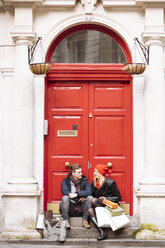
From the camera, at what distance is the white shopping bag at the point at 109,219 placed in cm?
762

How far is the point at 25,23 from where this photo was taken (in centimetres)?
822

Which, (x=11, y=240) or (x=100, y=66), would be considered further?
(x=100, y=66)

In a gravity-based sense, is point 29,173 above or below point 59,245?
above

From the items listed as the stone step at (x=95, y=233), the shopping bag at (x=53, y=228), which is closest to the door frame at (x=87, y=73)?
the shopping bag at (x=53, y=228)

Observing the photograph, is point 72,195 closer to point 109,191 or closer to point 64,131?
point 109,191

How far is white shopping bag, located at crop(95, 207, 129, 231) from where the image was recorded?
762 cm

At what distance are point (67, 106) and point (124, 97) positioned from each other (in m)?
1.19

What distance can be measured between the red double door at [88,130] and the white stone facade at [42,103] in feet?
0.95

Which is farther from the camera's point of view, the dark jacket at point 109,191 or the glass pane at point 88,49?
the glass pane at point 88,49

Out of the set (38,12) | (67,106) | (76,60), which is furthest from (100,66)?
(38,12)

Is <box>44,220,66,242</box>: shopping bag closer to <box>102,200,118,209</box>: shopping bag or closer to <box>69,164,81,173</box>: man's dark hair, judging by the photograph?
<box>102,200,118,209</box>: shopping bag

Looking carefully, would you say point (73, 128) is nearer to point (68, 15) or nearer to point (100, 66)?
point (100, 66)

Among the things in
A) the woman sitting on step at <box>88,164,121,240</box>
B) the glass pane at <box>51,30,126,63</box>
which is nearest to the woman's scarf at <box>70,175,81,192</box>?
the woman sitting on step at <box>88,164,121,240</box>

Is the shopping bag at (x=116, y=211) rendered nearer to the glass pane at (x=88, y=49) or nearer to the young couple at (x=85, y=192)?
the young couple at (x=85, y=192)
